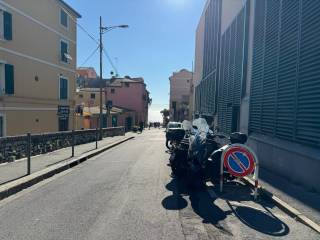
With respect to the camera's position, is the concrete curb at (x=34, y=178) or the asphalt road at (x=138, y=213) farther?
the concrete curb at (x=34, y=178)

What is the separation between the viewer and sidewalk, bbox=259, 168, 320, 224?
5781 millimetres

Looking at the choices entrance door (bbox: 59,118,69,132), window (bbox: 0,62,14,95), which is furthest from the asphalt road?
entrance door (bbox: 59,118,69,132)

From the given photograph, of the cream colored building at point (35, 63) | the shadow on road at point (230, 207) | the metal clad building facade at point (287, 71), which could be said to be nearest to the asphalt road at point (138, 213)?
the shadow on road at point (230, 207)

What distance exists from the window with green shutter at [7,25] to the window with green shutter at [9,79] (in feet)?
6.06

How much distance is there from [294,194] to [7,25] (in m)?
20.9

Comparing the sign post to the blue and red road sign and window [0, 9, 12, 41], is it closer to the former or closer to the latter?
the blue and red road sign

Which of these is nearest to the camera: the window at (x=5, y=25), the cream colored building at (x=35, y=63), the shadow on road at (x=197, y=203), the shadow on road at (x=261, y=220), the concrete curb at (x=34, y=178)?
the shadow on road at (x=261, y=220)

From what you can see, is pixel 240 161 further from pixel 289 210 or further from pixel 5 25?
pixel 5 25

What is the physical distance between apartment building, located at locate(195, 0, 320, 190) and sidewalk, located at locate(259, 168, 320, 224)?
0.79 ft

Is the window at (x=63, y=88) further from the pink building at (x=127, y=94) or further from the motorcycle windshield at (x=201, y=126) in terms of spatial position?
the pink building at (x=127, y=94)

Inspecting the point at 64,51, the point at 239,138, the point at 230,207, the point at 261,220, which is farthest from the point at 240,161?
the point at 64,51

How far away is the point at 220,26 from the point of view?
2409cm

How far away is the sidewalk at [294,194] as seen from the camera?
5781 mm

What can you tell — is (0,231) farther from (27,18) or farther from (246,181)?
(27,18)
